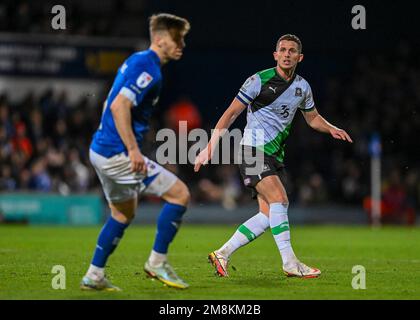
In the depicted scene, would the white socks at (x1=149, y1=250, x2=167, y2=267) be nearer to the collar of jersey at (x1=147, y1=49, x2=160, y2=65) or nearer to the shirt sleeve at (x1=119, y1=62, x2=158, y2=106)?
the shirt sleeve at (x1=119, y1=62, x2=158, y2=106)

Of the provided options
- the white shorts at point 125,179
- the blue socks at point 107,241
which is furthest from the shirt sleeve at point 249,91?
the blue socks at point 107,241

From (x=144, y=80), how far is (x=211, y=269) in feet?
11.4

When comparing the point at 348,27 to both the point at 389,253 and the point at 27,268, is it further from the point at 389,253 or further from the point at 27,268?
the point at 27,268

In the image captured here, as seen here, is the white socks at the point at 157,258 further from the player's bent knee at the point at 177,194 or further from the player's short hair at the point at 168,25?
the player's short hair at the point at 168,25

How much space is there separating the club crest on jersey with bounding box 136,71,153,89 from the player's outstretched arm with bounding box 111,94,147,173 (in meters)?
0.18

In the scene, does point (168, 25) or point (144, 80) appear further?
point (168, 25)

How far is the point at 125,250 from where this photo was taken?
45.1ft

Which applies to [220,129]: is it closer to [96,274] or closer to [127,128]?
[127,128]

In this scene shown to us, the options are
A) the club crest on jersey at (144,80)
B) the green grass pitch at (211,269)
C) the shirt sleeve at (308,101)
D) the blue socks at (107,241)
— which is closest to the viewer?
the club crest on jersey at (144,80)

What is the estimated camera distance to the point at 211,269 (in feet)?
34.0

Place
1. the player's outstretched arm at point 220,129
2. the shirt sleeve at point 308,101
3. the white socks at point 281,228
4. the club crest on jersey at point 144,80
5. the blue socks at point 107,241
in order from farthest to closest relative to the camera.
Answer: the shirt sleeve at point 308,101, the white socks at point 281,228, the player's outstretched arm at point 220,129, the blue socks at point 107,241, the club crest on jersey at point 144,80

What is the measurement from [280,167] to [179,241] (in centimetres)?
673

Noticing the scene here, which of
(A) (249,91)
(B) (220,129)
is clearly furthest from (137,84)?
(A) (249,91)

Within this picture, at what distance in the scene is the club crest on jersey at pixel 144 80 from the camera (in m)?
7.57
